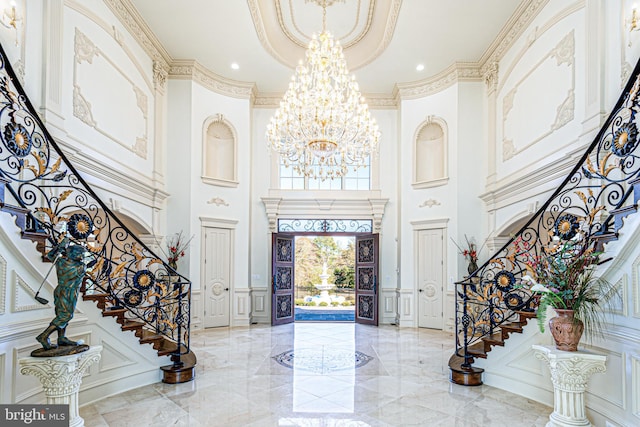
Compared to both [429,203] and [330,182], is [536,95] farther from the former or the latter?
[330,182]

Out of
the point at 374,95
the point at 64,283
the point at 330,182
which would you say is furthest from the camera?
the point at 330,182

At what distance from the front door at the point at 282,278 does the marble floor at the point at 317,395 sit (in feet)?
8.08

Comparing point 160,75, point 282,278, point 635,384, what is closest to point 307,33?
point 160,75

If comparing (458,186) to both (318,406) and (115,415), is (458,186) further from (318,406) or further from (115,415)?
(115,415)

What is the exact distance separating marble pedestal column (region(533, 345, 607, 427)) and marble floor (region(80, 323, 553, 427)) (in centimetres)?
68

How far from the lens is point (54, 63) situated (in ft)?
17.3

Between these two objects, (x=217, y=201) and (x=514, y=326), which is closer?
(x=514, y=326)

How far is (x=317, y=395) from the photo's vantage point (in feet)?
15.9

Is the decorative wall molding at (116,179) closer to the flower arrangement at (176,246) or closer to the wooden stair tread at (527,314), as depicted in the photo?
the flower arrangement at (176,246)

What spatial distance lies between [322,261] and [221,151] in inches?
321

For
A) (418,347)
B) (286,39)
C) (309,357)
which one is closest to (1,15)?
(286,39)

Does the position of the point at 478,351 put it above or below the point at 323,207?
below

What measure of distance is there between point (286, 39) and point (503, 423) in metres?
8.05

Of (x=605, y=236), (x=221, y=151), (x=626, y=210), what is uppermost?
(x=221, y=151)
